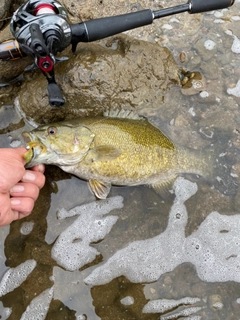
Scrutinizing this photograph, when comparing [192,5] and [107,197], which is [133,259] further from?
[192,5]

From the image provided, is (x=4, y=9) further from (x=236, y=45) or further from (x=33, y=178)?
(x=236, y=45)

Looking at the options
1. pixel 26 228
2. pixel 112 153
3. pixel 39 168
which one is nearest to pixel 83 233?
pixel 26 228

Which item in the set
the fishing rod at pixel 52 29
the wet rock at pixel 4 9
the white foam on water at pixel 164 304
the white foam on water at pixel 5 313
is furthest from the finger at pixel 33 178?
the wet rock at pixel 4 9

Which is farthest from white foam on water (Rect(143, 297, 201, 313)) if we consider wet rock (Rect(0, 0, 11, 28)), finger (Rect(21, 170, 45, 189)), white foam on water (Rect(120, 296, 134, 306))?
wet rock (Rect(0, 0, 11, 28))

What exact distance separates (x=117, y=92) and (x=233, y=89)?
158 centimetres

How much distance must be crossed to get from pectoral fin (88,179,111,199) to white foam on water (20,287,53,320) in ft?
3.82

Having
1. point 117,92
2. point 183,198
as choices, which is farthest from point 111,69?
point 183,198

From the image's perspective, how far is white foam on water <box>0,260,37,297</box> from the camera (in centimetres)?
369

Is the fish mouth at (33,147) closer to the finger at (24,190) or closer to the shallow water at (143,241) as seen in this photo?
the finger at (24,190)

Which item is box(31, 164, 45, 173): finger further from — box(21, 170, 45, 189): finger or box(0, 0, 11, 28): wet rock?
box(0, 0, 11, 28): wet rock

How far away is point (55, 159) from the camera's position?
3.63m

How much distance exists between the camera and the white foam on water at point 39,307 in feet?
11.8

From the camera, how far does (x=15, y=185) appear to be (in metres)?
3.36

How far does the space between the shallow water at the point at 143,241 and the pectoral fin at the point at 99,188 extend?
0.51 ft
